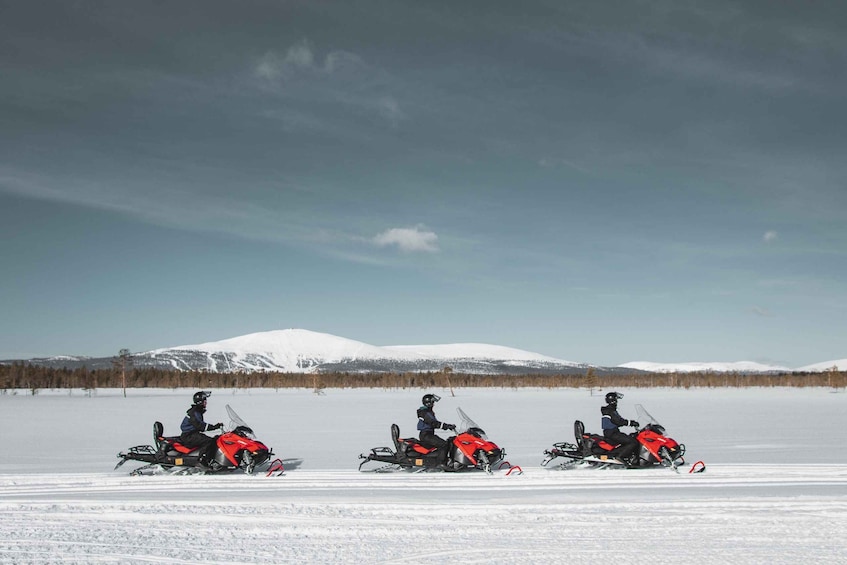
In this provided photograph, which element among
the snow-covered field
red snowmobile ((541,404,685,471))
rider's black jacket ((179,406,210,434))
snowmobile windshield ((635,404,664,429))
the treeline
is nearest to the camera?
the snow-covered field

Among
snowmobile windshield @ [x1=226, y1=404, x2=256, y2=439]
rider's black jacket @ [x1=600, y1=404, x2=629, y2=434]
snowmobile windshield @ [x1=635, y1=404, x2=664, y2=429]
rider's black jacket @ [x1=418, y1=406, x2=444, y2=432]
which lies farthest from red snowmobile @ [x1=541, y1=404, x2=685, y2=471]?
snowmobile windshield @ [x1=226, y1=404, x2=256, y2=439]

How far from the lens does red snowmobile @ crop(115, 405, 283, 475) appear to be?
13375 millimetres

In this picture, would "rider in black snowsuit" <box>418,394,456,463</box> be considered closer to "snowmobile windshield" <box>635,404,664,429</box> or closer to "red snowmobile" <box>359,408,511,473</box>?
"red snowmobile" <box>359,408,511,473</box>

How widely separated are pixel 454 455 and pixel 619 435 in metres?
3.17

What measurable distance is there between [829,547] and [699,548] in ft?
4.37

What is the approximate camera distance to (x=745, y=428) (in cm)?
2520

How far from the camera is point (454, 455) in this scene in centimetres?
1377

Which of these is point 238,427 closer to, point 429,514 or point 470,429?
point 470,429

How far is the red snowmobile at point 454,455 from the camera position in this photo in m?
13.5

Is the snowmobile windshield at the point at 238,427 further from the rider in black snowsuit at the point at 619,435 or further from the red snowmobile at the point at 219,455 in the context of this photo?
the rider in black snowsuit at the point at 619,435

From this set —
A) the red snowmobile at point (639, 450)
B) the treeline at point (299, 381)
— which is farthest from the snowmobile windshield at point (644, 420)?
the treeline at point (299, 381)

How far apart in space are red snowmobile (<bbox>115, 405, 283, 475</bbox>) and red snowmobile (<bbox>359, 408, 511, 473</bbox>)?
78.9 inches

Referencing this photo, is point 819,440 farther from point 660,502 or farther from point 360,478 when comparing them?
point 360,478

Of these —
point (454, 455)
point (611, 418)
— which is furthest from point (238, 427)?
point (611, 418)
